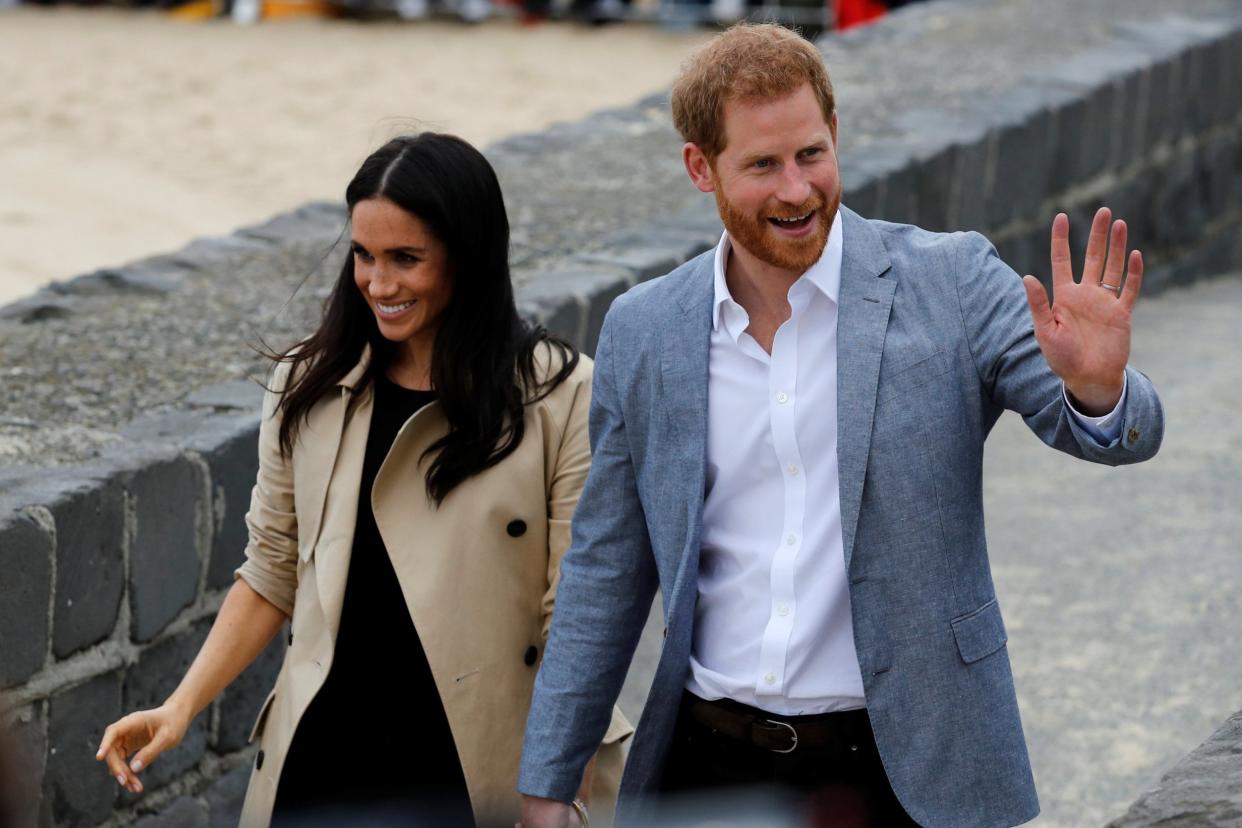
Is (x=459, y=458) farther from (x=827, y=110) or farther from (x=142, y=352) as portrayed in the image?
(x=142, y=352)

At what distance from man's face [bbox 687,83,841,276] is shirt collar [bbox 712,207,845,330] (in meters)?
0.04

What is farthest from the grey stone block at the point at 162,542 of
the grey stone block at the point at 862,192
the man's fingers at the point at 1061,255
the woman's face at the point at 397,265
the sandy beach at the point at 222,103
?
the sandy beach at the point at 222,103

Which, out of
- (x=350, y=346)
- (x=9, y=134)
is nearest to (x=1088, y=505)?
(x=350, y=346)

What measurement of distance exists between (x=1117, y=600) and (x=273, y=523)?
106 inches

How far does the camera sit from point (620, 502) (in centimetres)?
249

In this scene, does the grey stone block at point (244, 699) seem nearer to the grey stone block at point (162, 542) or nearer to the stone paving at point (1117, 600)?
the grey stone block at point (162, 542)

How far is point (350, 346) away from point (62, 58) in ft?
41.6

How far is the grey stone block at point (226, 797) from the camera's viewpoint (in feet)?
12.4

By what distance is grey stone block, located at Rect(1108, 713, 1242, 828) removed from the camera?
1.79m

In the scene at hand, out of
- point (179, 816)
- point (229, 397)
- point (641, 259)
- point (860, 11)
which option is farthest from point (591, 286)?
point (860, 11)

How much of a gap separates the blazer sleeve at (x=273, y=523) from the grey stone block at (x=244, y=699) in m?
0.99

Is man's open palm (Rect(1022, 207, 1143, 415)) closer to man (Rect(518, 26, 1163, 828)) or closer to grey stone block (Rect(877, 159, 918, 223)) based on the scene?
man (Rect(518, 26, 1163, 828))

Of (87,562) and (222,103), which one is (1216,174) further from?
(87,562)

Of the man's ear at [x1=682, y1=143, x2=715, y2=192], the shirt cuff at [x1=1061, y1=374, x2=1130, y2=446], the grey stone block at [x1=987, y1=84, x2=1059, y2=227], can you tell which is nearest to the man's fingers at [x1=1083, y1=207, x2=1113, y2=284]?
the shirt cuff at [x1=1061, y1=374, x2=1130, y2=446]
